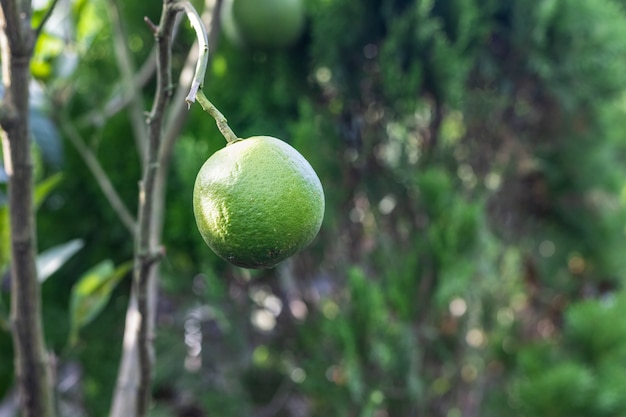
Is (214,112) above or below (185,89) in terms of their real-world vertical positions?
above

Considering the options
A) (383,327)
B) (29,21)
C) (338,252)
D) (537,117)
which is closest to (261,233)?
(29,21)

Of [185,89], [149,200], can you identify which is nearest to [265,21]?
[185,89]

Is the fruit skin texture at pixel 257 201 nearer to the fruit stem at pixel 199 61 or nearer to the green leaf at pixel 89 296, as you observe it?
the fruit stem at pixel 199 61

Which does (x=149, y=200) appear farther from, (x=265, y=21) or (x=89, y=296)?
(x=265, y=21)

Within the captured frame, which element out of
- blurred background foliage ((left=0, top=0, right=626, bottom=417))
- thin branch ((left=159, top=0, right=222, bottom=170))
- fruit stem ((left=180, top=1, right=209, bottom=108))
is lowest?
blurred background foliage ((left=0, top=0, right=626, bottom=417))

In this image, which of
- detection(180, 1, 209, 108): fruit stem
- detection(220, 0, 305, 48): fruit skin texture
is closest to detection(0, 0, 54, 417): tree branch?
detection(180, 1, 209, 108): fruit stem

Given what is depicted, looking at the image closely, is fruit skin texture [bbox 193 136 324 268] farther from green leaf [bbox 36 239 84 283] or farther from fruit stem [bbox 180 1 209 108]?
green leaf [bbox 36 239 84 283]
